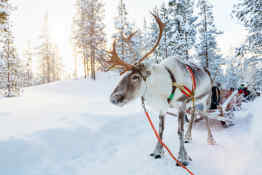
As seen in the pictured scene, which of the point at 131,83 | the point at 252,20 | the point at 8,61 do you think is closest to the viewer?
the point at 131,83

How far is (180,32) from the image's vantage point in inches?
621

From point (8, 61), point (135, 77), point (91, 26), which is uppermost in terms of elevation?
point (91, 26)

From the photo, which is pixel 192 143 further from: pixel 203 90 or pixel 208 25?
pixel 208 25

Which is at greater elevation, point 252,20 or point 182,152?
point 252,20

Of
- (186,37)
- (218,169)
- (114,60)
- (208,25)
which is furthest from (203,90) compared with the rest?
(208,25)

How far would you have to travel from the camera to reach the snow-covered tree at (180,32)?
15430 millimetres

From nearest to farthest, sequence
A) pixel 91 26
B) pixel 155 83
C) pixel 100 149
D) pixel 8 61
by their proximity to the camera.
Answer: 1. pixel 155 83
2. pixel 100 149
3. pixel 8 61
4. pixel 91 26

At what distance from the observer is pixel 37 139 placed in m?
3.70

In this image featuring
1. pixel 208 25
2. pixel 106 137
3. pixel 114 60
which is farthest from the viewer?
pixel 208 25

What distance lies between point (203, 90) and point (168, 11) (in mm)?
16464

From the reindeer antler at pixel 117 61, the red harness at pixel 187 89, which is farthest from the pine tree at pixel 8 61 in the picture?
the red harness at pixel 187 89

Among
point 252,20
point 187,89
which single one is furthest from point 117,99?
point 252,20

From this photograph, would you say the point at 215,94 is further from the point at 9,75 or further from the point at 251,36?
the point at 9,75

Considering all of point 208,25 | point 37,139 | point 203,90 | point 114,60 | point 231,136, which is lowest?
point 231,136
